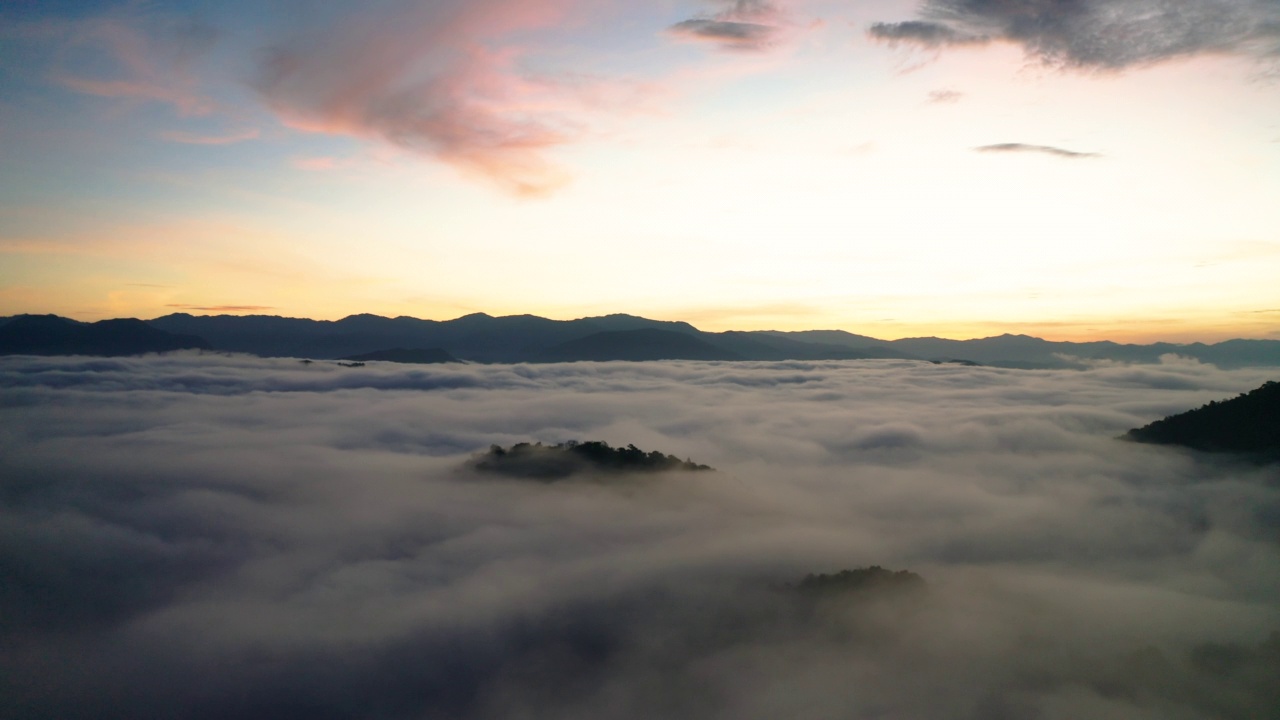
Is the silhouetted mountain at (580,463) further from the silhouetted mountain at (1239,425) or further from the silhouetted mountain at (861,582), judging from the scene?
the silhouetted mountain at (1239,425)

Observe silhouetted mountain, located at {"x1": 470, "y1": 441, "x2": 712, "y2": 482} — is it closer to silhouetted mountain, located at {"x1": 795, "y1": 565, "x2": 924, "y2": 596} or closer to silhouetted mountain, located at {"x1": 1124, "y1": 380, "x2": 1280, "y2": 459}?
silhouetted mountain, located at {"x1": 795, "y1": 565, "x2": 924, "y2": 596}

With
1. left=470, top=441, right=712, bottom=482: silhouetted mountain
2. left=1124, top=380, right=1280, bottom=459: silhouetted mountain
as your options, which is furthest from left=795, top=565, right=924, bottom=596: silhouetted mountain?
left=1124, top=380, right=1280, bottom=459: silhouetted mountain

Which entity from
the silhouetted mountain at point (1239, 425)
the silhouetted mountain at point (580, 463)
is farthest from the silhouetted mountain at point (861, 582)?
the silhouetted mountain at point (1239, 425)

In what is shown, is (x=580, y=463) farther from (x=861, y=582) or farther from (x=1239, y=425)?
(x=1239, y=425)

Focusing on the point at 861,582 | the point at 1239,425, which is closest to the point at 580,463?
the point at 861,582

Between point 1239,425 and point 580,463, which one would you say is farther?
point 580,463

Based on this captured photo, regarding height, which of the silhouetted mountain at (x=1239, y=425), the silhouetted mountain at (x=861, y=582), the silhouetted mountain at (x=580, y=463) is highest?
the silhouetted mountain at (x=1239, y=425)
